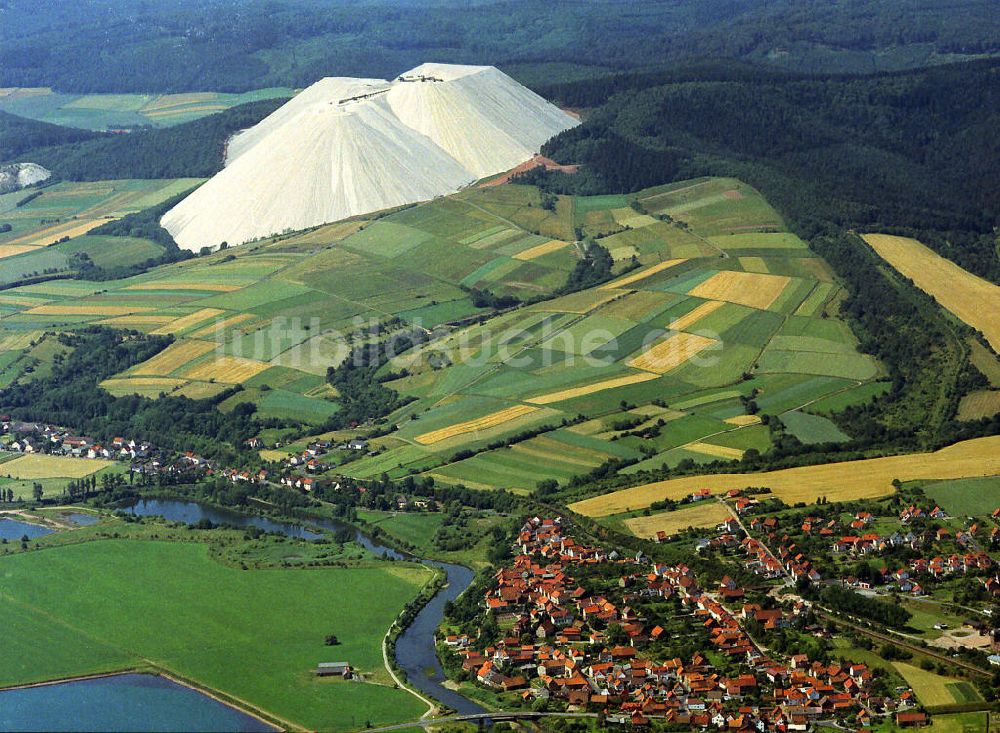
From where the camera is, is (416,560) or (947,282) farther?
(947,282)

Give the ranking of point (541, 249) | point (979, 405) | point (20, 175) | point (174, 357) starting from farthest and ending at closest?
point (20, 175) → point (541, 249) → point (174, 357) → point (979, 405)

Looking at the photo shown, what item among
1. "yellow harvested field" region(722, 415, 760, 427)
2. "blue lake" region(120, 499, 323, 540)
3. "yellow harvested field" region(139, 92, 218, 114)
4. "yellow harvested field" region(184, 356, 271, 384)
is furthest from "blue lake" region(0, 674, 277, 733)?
"yellow harvested field" region(139, 92, 218, 114)

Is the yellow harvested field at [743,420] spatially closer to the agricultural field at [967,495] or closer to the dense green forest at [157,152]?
the agricultural field at [967,495]

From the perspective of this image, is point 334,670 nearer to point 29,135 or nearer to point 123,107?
point 29,135

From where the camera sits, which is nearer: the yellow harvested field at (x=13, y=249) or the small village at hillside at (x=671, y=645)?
the small village at hillside at (x=671, y=645)

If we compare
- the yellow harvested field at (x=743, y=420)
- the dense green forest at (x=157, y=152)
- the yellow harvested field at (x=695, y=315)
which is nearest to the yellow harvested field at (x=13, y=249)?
the dense green forest at (x=157, y=152)

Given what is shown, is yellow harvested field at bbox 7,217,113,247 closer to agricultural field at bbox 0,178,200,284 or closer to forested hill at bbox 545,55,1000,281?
agricultural field at bbox 0,178,200,284

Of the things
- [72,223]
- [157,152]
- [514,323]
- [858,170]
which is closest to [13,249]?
[72,223]
